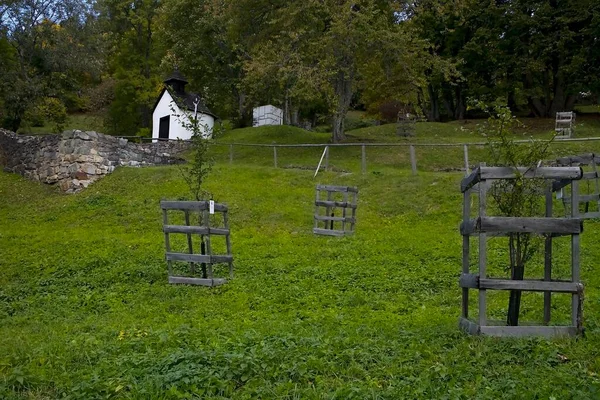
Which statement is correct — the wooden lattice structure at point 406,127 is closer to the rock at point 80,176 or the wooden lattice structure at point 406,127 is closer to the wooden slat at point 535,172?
the rock at point 80,176

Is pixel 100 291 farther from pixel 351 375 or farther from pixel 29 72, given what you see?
pixel 29 72

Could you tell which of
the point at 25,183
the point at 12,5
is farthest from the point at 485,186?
the point at 12,5

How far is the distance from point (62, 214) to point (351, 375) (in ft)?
45.2

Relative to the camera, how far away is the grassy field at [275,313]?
4500mm

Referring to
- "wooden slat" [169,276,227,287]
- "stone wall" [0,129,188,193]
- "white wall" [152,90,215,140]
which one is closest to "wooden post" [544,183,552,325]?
"wooden slat" [169,276,227,287]

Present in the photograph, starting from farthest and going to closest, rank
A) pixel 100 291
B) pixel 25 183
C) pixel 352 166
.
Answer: pixel 352 166, pixel 25 183, pixel 100 291

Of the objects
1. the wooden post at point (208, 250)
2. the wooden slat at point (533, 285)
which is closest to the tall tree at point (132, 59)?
the wooden post at point (208, 250)

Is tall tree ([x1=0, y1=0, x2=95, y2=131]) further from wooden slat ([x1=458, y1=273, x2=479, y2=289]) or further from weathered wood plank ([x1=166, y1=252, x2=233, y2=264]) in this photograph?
wooden slat ([x1=458, y1=273, x2=479, y2=289])

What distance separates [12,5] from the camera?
32.0 meters

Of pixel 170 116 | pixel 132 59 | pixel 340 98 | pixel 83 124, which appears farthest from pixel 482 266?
pixel 83 124

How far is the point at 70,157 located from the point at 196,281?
1256cm

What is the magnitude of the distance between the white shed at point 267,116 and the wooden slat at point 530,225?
32013mm

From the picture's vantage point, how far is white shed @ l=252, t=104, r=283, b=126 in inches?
1451

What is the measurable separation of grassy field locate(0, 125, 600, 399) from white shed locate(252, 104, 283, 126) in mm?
20725
